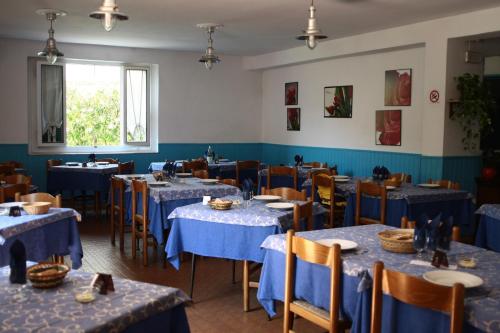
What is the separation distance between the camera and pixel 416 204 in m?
5.21

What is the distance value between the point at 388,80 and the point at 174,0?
Answer: 3657mm

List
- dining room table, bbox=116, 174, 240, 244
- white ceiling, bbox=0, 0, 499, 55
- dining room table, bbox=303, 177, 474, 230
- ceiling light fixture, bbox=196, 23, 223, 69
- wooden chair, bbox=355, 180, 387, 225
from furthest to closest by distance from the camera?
ceiling light fixture, bbox=196, 23, 223, 69, white ceiling, bbox=0, 0, 499, 55, dining room table, bbox=116, 174, 240, 244, dining room table, bbox=303, 177, 474, 230, wooden chair, bbox=355, 180, 387, 225

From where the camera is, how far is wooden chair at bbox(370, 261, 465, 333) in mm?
2008

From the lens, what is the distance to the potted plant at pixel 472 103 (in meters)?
6.76

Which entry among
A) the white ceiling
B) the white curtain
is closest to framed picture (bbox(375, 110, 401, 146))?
the white ceiling

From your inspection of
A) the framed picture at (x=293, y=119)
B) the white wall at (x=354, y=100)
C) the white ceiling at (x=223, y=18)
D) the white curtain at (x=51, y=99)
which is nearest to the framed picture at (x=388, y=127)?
the white wall at (x=354, y=100)

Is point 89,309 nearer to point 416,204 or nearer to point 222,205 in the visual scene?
point 222,205

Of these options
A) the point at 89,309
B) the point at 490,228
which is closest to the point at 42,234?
the point at 89,309

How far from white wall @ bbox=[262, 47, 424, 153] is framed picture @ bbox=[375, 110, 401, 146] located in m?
0.08

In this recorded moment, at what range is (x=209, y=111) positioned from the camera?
10727 millimetres

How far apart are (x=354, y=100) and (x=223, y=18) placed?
2858 millimetres

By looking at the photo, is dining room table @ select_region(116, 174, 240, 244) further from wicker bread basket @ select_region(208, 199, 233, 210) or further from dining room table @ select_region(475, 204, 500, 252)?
dining room table @ select_region(475, 204, 500, 252)

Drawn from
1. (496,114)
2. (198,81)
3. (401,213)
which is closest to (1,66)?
(198,81)

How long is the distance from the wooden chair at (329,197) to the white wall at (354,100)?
2.12m
